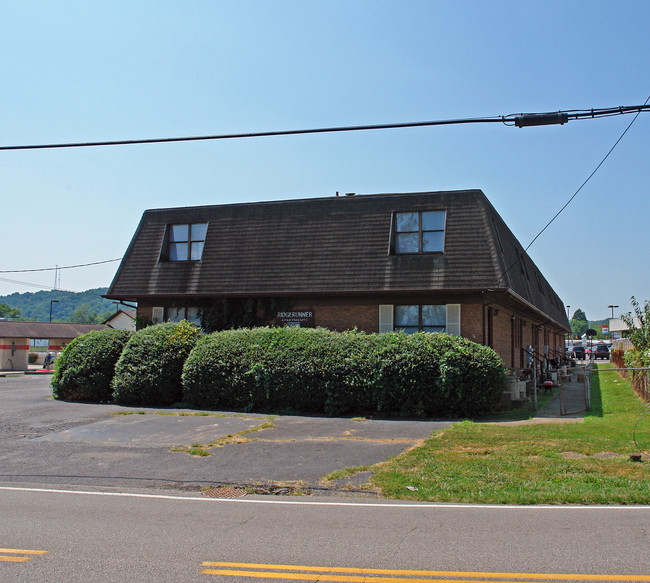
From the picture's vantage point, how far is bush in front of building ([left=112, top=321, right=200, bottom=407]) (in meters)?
18.2

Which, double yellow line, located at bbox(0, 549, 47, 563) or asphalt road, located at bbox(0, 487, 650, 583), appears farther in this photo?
double yellow line, located at bbox(0, 549, 47, 563)

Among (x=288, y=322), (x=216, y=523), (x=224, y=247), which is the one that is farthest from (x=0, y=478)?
(x=224, y=247)

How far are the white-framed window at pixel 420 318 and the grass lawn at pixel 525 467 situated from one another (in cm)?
628

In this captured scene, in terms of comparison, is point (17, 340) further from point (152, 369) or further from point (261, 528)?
point (261, 528)

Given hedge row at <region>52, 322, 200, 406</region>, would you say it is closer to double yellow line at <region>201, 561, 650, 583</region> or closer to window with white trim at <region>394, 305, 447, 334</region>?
window with white trim at <region>394, 305, 447, 334</region>

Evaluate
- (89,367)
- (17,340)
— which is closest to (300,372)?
(89,367)

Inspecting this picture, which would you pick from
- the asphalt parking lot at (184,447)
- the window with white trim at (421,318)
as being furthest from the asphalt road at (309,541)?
the window with white trim at (421,318)

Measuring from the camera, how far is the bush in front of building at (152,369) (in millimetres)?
18234

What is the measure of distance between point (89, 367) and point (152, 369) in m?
2.32

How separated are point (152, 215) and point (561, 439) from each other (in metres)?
17.8

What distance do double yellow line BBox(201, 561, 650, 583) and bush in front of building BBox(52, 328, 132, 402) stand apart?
15.0m

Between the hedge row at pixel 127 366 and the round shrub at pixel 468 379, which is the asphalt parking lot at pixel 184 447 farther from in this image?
the hedge row at pixel 127 366

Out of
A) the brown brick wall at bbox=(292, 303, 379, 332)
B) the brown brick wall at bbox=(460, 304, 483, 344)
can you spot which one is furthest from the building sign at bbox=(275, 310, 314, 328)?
the brown brick wall at bbox=(460, 304, 483, 344)

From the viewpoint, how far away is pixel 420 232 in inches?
807
